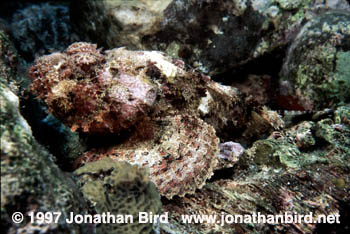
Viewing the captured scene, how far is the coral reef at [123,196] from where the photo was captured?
1.57 meters

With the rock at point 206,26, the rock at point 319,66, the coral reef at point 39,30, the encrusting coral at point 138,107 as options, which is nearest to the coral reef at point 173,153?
the encrusting coral at point 138,107

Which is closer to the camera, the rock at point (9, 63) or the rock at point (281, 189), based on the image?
the rock at point (281, 189)

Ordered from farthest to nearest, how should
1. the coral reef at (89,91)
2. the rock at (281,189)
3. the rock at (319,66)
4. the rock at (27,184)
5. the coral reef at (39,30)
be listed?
the coral reef at (39,30) < the rock at (319,66) < the coral reef at (89,91) < the rock at (281,189) < the rock at (27,184)

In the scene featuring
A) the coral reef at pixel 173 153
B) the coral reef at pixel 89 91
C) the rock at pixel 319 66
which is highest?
the rock at pixel 319 66

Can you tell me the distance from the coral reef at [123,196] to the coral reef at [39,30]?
180 inches

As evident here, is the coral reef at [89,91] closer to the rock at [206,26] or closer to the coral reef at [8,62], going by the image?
the coral reef at [8,62]

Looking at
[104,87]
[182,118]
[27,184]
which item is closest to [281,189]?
[182,118]

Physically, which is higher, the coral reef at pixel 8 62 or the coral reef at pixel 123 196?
the coral reef at pixel 8 62

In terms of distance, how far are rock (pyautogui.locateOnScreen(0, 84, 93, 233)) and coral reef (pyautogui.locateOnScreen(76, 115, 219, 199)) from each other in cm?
110

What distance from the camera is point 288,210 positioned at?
7.36ft

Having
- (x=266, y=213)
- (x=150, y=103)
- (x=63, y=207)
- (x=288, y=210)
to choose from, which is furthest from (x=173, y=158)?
(x=63, y=207)

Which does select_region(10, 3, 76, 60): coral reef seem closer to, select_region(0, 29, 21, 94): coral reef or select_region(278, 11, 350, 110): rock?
select_region(0, 29, 21, 94): coral reef

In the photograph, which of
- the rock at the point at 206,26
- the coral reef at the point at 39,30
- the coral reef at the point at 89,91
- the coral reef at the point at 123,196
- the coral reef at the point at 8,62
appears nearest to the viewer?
the coral reef at the point at 123,196

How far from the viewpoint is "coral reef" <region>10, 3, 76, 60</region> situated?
17.5ft
